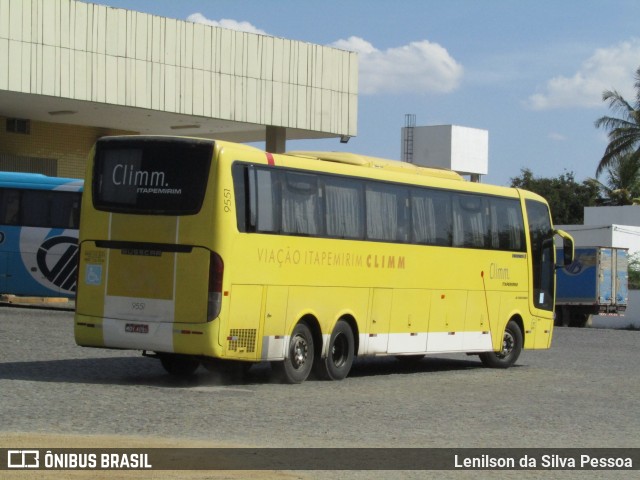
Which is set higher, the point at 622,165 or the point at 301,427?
the point at 622,165

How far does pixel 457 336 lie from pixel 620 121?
48.5 metres

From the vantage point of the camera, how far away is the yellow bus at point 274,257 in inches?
645

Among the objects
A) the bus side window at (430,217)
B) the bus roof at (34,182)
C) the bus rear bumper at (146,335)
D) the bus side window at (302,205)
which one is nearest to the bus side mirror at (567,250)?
the bus side window at (430,217)

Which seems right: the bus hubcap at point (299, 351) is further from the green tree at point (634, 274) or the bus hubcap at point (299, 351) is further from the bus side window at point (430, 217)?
the green tree at point (634, 274)

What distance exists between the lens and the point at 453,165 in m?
81.4

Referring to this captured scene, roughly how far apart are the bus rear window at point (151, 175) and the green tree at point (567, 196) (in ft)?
279

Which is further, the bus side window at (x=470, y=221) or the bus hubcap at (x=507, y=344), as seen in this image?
the bus hubcap at (x=507, y=344)

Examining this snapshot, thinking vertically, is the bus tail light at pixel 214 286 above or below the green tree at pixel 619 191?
below

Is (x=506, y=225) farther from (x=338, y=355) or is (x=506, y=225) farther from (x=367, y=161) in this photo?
(x=338, y=355)

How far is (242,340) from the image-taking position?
16625 millimetres

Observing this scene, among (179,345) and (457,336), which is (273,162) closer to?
(179,345)

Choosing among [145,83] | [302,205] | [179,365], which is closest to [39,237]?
[145,83]

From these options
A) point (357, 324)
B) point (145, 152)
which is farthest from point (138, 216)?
point (357, 324)

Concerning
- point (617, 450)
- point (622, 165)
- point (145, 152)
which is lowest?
point (617, 450)
